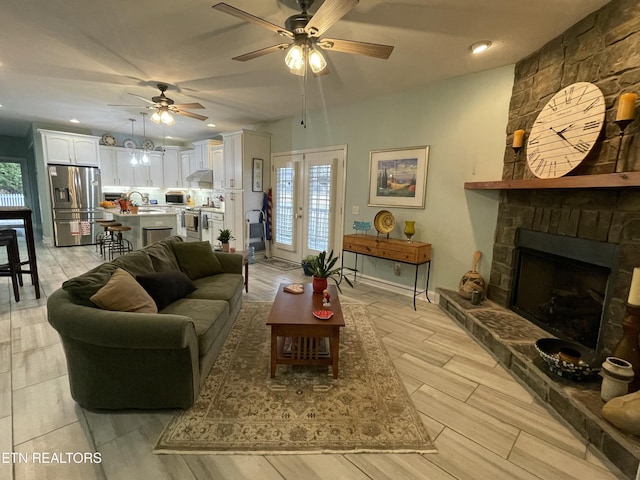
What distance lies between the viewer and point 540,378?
197 centimetres

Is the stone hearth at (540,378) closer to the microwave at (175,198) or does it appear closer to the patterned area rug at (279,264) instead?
the patterned area rug at (279,264)

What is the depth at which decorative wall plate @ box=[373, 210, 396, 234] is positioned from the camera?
396 centimetres

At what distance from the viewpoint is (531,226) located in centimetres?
277

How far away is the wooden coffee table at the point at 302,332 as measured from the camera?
2029 mm

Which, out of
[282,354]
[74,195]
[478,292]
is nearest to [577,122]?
[478,292]

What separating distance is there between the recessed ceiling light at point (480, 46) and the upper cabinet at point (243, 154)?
392 centimetres

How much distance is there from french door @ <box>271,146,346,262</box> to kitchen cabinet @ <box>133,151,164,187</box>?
4092mm

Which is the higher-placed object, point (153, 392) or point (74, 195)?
point (74, 195)

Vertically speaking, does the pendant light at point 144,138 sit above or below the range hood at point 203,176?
above

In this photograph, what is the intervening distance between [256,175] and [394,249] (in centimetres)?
333

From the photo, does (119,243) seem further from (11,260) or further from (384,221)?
(384,221)

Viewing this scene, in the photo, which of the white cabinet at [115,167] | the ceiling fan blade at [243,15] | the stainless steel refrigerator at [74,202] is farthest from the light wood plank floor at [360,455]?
the white cabinet at [115,167]

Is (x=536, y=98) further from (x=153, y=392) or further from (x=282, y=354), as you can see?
(x=153, y=392)

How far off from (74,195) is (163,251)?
5.37 m
